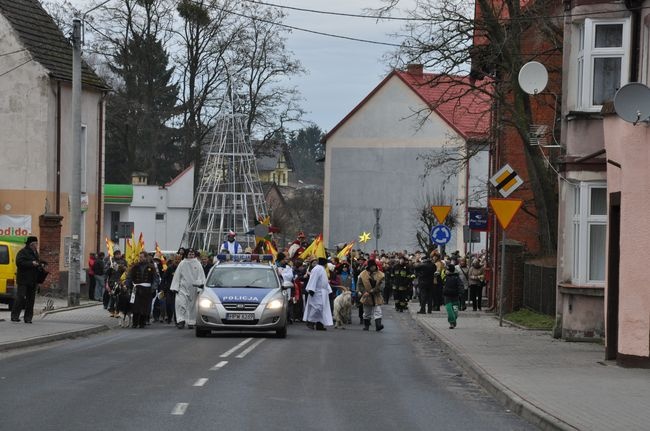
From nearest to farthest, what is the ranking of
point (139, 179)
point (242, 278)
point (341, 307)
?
point (242, 278) → point (341, 307) → point (139, 179)

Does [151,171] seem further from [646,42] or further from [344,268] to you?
[646,42]

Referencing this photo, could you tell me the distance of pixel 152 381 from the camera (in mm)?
15367

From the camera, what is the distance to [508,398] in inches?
565

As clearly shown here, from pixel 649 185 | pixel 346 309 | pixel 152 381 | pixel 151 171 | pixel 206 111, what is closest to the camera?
pixel 152 381

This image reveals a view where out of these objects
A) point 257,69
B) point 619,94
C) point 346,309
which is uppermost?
point 257,69

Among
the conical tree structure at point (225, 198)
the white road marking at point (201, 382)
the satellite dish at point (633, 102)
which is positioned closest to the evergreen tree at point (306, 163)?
the conical tree structure at point (225, 198)

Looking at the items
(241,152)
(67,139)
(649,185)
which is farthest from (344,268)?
(241,152)

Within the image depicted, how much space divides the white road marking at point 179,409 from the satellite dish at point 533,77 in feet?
49.2

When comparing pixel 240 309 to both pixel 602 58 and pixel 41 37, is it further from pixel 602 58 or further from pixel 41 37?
pixel 41 37

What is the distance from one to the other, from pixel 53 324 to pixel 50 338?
3.57m

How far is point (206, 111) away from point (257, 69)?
10.2ft

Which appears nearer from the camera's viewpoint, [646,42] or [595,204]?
[646,42]

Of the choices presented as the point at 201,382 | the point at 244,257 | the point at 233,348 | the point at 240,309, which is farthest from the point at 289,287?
the point at 201,382

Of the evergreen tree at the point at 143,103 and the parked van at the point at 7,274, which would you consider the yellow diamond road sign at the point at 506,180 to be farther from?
the evergreen tree at the point at 143,103
